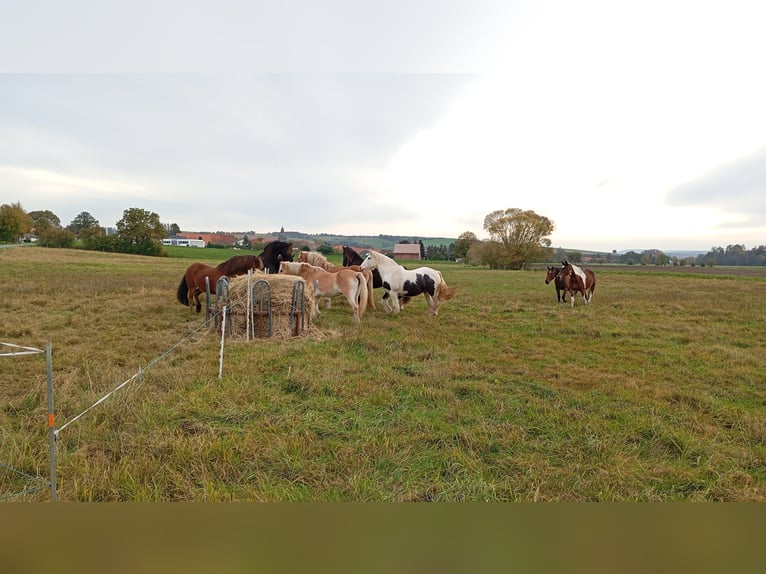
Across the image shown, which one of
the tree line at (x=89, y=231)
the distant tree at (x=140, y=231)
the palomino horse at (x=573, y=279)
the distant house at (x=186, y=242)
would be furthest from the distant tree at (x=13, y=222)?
the palomino horse at (x=573, y=279)

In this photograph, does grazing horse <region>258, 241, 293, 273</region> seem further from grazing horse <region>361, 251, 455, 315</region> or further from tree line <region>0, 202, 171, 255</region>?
tree line <region>0, 202, 171, 255</region>

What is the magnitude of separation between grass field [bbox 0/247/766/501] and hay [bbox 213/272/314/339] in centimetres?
41

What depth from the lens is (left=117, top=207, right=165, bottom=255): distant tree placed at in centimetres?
2459

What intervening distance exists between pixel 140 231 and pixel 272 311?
25907mm

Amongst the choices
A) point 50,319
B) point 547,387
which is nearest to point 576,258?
point 547,387

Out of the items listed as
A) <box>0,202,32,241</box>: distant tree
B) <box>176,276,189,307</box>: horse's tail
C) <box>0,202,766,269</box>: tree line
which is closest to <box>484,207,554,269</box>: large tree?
<box>0,202,766,269</box>: tree line

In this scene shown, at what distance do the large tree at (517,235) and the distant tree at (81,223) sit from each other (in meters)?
38.9

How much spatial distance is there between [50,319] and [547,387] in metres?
9.15

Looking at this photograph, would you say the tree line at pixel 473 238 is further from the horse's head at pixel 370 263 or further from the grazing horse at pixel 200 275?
the horse's head at pixel 370 263

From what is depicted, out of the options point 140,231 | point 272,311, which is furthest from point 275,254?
point 140,231

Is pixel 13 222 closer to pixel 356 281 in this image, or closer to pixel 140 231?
pixel 140 231

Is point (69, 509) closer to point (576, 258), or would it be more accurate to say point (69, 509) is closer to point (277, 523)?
point (277, 523)

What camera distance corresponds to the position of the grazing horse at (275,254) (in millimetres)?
9476

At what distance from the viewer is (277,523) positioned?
105 cm
